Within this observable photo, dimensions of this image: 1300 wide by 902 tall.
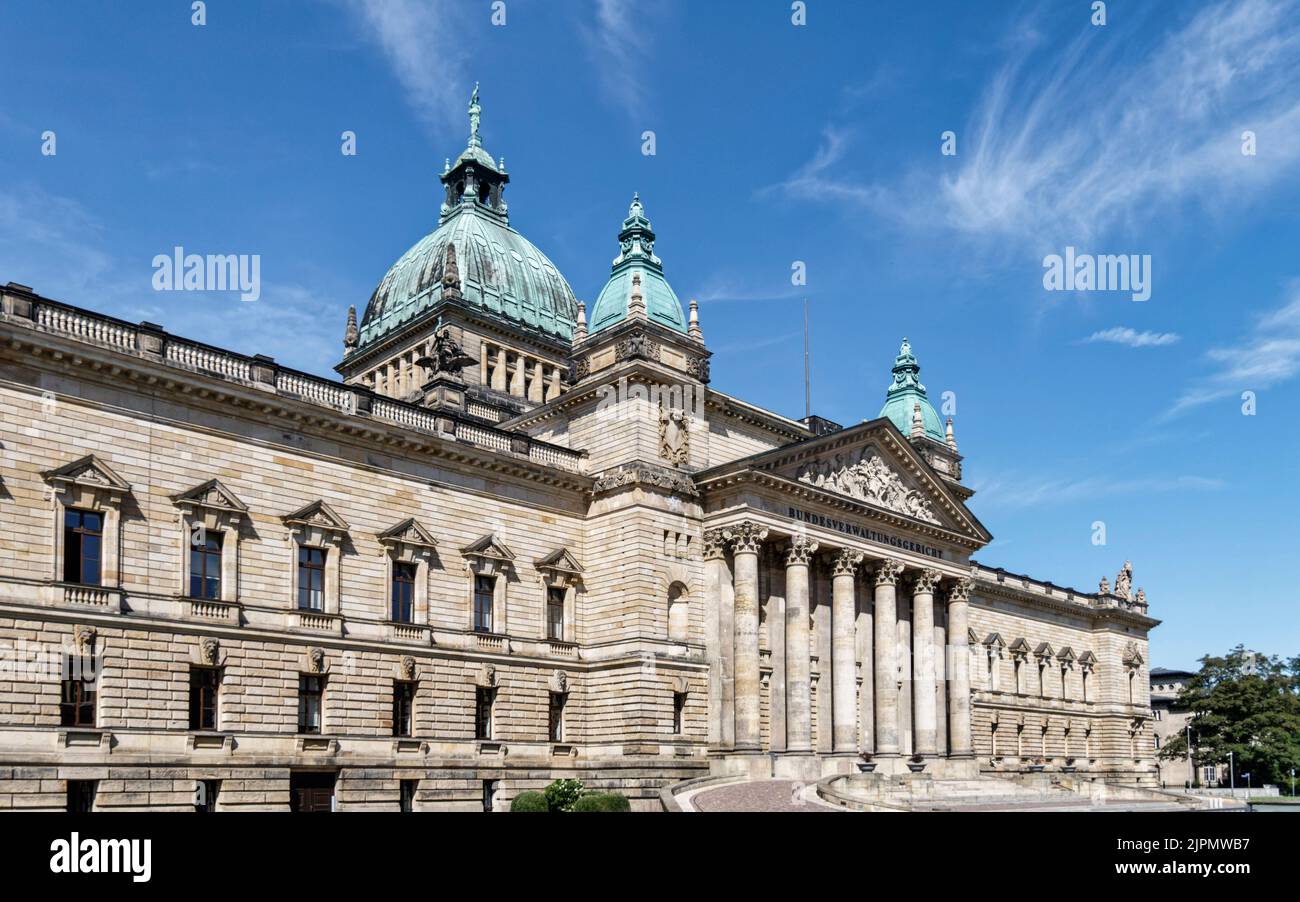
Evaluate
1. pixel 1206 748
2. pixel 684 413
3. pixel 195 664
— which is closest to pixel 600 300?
pixel 684 413

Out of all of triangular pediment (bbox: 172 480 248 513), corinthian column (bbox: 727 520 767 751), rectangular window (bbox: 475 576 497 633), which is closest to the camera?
triangular pediment (bbox: 172 480 248 513)

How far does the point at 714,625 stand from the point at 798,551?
207 inches

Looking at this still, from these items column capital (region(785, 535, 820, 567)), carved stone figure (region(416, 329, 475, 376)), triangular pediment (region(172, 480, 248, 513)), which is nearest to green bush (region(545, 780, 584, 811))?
triangular pediment (region(172, 480, 248, 513))

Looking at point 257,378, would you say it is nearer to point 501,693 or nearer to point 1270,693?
point 501,693

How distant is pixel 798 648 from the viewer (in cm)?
5084

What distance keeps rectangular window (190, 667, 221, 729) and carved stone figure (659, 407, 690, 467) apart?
20190mm

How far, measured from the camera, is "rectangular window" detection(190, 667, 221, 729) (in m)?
35.2

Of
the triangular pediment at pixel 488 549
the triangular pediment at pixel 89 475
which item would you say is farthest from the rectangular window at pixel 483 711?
the triangular pediment at pixel 89 475

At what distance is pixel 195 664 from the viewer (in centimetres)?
3512

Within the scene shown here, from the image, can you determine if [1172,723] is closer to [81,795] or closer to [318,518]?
[318,518]

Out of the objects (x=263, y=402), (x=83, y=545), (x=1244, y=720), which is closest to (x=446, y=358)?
(x=263, y=402)

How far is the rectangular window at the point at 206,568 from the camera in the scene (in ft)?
117

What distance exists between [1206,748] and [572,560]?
73.4 metres

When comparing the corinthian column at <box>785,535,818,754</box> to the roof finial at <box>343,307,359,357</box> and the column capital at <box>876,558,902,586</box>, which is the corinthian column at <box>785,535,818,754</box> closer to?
the column capital at <box>876,558,902,586</box>
